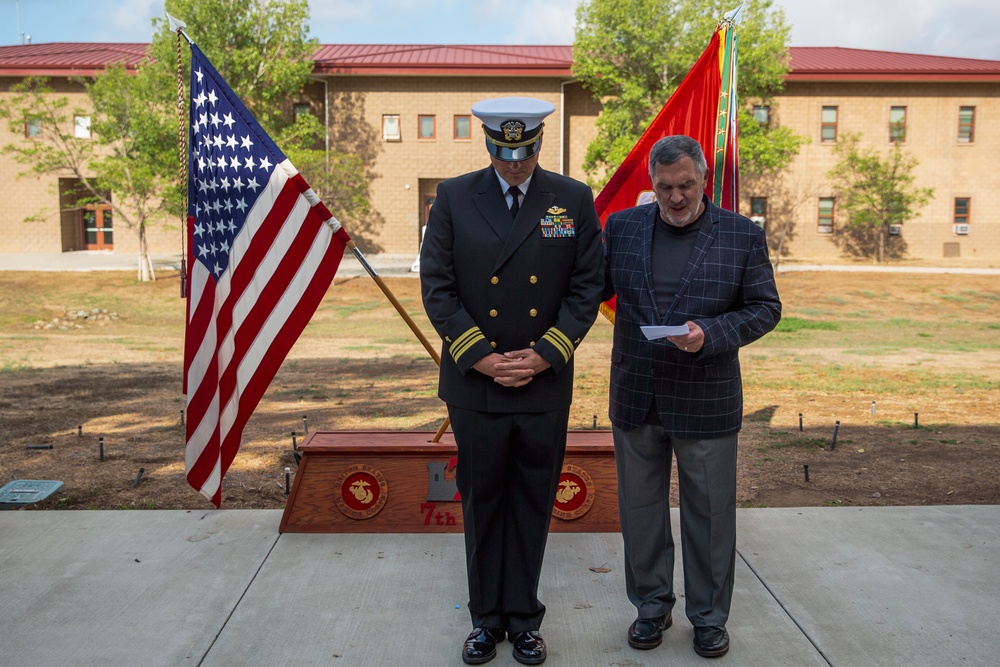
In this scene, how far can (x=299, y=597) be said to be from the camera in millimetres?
3807

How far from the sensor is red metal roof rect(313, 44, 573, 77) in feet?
106

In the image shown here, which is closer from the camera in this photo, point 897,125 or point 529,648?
point 529,648

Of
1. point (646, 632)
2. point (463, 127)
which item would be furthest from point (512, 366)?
point (463, 127)

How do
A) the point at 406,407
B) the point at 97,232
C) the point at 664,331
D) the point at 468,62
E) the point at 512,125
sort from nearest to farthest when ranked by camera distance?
the point at 664,331 < the point at 512,125 < the point at 406,407 < the point at 468,62 < the point at 97,232

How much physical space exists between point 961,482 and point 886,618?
2.53m

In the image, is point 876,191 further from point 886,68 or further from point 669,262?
point 669,262

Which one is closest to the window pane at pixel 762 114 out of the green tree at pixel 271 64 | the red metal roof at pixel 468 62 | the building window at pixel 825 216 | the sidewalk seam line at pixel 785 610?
the red metal roof at pixel 468 62

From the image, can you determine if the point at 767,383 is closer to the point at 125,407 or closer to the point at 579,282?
the point at 125,407

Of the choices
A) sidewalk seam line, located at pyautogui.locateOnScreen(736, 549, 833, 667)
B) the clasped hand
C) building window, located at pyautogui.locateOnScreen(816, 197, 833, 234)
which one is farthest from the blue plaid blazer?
building window, located at pyautogui.locateOnScreen(816, 197, 833, 234)

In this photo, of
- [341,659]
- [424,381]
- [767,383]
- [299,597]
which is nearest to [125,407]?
[424,381]

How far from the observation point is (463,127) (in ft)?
109

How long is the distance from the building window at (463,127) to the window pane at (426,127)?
90cm

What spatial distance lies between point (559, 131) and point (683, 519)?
30.2 m

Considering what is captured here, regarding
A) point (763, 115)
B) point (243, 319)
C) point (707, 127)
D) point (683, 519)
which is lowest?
point (683, 519)
